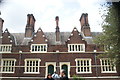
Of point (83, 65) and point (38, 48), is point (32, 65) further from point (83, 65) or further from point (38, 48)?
point (83, 65)

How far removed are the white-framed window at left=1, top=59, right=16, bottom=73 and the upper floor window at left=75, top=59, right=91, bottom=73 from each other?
3.84 metres

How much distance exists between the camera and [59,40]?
11.6 m

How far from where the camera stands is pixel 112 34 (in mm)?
5574

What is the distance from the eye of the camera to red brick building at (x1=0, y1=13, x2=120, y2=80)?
35.0 ft

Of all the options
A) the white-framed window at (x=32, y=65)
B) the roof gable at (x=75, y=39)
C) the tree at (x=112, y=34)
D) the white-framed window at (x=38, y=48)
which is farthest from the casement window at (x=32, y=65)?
the tree at (x=112, y=34)

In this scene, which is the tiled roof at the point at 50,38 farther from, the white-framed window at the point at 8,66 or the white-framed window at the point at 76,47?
the white-framed window at the point at 8,66

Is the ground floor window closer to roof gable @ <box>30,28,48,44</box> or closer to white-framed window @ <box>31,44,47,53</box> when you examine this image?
white-framed window @ <box>31,44,47,53</box>

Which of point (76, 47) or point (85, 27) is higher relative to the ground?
point (85, 27)

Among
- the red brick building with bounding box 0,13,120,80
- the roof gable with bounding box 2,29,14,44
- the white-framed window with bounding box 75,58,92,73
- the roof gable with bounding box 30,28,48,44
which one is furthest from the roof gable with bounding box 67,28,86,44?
the roof gable with bounding box 2,29,14,44

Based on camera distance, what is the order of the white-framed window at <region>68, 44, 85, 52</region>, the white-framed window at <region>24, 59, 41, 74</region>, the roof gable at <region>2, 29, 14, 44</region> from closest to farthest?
the white-framed window at <region>24, 59, 41, 74</region> → the white-framed window at <region>68, 44, 85, 52</region> → the roof gable at <region>2, 29, 14, 44</region>

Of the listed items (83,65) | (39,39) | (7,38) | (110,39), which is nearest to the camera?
(110,39)

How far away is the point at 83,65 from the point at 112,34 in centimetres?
547

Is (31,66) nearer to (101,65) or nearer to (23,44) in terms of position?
(23,44)

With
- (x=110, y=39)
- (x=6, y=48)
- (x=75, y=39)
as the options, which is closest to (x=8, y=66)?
(x=6, y=48)
